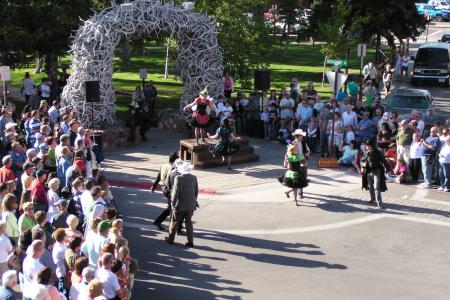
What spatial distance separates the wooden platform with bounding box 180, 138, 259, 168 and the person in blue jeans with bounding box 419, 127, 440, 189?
15.9ft

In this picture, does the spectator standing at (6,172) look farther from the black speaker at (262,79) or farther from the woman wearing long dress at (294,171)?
the black speaker at (262,79)

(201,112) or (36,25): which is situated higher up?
(36,25)

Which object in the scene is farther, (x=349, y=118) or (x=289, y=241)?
(x=349, y=118)

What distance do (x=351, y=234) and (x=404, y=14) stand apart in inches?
963

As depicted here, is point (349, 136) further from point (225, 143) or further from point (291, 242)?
point (291, 242)

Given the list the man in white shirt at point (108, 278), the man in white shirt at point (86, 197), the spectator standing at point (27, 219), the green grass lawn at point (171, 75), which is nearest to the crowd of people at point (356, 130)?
the green grass lawn at point (171, 75)

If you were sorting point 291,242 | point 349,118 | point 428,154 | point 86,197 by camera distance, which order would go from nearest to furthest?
point 86,197 < point 291,242 < point 428,154 < point 349,118

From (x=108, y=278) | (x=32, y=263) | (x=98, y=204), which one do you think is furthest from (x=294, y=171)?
(x=32, y=263)

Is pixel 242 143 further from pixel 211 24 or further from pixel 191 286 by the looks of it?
pixel 191 286

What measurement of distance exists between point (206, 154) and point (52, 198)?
8.30m

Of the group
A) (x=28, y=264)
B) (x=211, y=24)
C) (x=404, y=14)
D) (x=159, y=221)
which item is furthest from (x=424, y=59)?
(x=28, y=264)

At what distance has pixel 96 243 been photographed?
9.98m

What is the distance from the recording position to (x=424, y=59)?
36.3 m

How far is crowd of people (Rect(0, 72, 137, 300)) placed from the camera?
27.8ft
